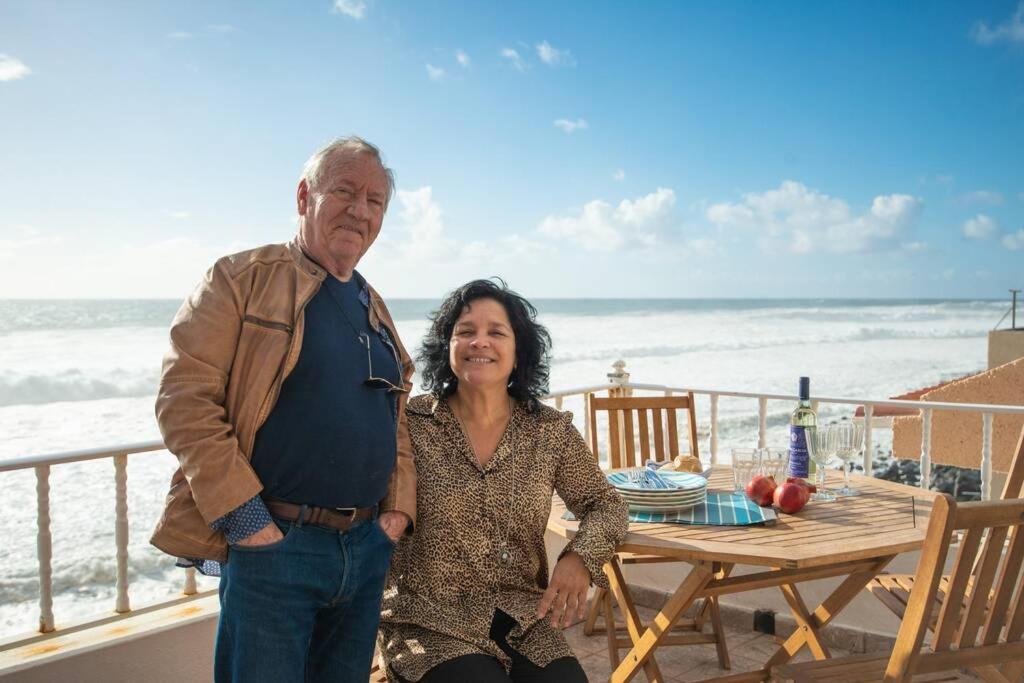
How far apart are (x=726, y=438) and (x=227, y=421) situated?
12887 mm

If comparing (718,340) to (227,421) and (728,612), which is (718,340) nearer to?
(728,612)

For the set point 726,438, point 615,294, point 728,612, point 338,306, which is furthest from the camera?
point 615,294

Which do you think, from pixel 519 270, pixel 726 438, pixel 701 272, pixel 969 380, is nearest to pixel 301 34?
pixel 726 438

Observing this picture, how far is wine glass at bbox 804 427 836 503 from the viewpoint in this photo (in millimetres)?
2535

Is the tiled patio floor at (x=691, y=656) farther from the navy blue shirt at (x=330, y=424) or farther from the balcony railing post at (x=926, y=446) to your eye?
the navy blue shirt at (x=330, y=424)

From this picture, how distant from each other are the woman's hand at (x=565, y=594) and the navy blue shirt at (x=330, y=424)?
1.69 feet

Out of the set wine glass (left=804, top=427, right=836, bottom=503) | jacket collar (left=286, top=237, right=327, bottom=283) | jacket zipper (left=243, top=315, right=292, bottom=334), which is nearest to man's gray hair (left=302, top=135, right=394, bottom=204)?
jacket collar (left=286, top=237, right=327, bottom=283)

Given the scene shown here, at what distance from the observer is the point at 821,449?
2.55 m

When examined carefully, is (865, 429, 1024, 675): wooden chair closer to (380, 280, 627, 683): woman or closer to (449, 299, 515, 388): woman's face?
(380, 280, 627, 683): woman

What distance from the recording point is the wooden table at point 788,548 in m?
1.97

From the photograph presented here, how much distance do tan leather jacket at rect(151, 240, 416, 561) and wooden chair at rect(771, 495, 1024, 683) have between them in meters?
1.38

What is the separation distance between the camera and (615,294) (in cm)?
3772

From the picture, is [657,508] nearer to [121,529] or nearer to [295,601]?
[295,601]

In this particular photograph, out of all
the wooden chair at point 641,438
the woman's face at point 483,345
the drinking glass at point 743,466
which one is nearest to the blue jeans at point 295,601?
the woman's face at point 483,345
